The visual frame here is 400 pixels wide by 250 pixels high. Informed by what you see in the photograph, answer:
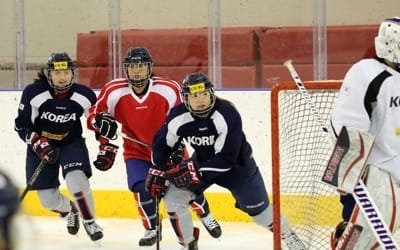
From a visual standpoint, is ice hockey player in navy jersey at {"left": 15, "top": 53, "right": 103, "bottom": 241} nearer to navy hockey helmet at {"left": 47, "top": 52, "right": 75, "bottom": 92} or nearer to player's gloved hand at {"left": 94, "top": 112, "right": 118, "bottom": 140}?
navy hockey helmet at {"left": 47, "top": 52, "right": 75, "bottom": 92}

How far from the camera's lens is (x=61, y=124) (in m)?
4.40

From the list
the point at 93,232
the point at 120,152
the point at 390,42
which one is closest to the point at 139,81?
the point at 93,232

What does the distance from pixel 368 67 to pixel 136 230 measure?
2.84m

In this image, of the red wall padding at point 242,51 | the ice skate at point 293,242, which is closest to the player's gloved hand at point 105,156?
the ice skate at point 293,242

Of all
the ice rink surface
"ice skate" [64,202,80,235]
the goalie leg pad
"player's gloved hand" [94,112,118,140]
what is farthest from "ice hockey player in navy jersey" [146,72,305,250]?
the goalie leg pad

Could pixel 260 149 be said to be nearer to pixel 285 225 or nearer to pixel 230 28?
pixel 230 28

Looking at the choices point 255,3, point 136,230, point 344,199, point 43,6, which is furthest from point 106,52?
point 344,199

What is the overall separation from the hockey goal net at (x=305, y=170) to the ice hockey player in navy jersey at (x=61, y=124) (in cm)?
119

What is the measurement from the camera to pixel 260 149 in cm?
521

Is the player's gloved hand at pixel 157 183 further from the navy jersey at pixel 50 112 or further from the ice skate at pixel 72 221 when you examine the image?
the ice skate at pixel 72 221

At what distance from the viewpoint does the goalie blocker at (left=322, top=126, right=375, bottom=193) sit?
2316 millimetres

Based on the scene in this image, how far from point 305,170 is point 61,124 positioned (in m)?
1.36

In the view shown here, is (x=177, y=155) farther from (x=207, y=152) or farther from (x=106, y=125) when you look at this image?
(x=106, y=125)

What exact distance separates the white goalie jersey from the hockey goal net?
32.1 inches
